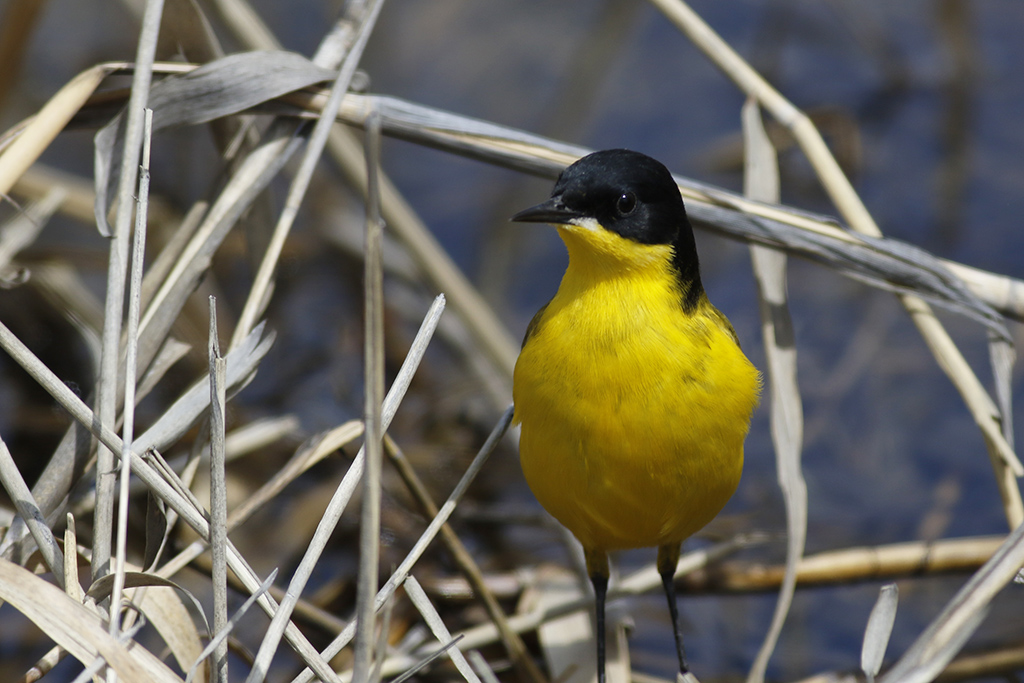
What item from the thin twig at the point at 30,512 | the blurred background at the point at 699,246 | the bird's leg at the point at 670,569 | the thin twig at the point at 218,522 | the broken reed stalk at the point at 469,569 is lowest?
the thin twig at the point at 30,512

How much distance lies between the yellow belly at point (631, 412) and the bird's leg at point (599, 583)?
334 mm

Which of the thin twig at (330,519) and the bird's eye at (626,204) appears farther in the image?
the bird's eye at (626,204)

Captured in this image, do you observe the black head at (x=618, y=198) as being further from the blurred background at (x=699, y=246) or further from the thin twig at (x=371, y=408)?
the blurred background at (x=699, y=246)

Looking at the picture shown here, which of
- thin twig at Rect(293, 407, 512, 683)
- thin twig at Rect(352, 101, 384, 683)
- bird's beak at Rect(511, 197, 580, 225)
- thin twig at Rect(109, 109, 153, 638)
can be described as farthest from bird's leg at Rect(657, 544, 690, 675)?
thin twig at Rect(109, 109, 153, 638)

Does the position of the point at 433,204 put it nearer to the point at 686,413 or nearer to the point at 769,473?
the point at 769,473

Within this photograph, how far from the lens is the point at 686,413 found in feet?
9.84

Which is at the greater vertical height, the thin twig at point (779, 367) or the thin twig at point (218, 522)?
the thin twig at point (779, 367)

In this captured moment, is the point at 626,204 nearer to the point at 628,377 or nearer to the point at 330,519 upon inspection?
the point at 628,377

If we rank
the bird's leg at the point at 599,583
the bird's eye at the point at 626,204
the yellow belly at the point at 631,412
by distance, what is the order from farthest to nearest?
the bird's leg at the point at 599,583 → the bird's eye at the point at 626,204 → the yellow belly at the point at 631,412

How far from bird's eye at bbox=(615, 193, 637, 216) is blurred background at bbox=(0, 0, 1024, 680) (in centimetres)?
187

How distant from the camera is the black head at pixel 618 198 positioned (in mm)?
3078

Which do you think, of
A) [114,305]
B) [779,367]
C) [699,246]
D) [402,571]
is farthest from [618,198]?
[699,246]

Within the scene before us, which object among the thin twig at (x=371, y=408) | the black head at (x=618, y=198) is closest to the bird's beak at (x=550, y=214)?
the black head at (x=618, y=198)

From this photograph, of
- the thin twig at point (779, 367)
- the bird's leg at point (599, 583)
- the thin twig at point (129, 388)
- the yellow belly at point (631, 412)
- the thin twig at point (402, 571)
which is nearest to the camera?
the thin twig at point (129, 388)
